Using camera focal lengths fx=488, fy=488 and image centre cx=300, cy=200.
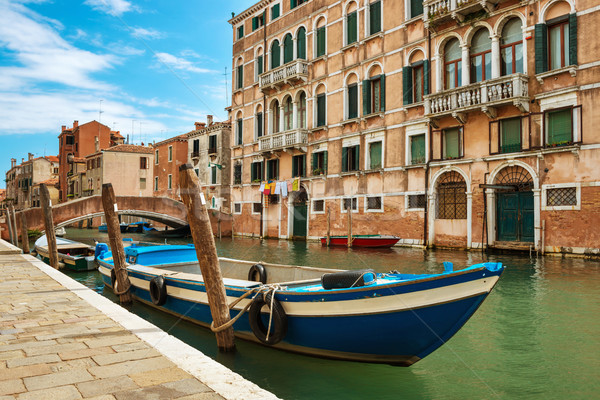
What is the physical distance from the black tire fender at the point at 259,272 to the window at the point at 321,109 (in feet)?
52.1

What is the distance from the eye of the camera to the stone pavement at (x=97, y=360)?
119 inches

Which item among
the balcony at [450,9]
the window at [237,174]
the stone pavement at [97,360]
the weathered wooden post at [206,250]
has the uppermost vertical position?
the balcony at [450,9]

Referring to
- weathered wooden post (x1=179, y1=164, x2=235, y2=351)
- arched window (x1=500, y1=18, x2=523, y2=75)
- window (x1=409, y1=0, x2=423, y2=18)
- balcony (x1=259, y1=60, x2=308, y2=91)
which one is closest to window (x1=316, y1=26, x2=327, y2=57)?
balcony (x1=259, y1=60, x2=308, y2=91)

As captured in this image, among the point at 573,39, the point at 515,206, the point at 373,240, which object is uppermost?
the point at 573,39

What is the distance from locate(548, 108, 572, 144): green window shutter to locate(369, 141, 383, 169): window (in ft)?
22.0

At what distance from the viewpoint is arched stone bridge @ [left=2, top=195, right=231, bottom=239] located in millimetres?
25391

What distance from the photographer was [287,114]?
25.2 m

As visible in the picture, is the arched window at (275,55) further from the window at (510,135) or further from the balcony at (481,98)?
the window at (510,135)

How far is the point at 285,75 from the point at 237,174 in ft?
23.6

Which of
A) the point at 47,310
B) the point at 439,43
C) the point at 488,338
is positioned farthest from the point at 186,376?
the point at 439,43

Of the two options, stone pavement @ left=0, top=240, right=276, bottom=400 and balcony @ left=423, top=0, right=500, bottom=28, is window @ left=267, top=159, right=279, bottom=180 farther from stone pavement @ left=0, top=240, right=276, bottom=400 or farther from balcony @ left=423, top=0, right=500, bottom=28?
stone pavement @ left=0, top=240, right=276, bottom=400

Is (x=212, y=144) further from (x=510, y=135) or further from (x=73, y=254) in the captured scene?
(x=510, y=135)

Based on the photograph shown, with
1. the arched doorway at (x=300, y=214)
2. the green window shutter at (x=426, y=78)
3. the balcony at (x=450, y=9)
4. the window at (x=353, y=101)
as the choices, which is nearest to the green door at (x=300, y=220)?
the arched doorway at (x=300, y=214)

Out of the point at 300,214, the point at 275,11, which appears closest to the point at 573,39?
the point at 300,214
